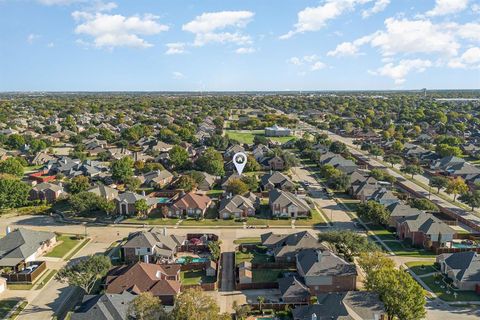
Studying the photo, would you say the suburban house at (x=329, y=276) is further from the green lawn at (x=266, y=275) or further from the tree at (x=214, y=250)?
the tree at (x=214, y=250)

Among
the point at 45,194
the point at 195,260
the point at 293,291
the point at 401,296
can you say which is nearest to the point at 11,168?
the point at 45,194

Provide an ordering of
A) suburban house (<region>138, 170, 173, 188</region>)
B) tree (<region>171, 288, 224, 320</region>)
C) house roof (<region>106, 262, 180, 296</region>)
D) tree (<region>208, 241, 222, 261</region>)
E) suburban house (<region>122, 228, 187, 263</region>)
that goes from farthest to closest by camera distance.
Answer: suburban house (<region>138, 170, 173, 188</region>) < suburban house (<region>122, 228, 187, 263</region>) < tree (<region>208, 241, 222, 261</region>) < house roof (<region>106, 262, 180, 296</region>) < tree (<region>171, 288, 224, 320</region>)

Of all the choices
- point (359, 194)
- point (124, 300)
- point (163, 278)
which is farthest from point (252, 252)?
point (359, 194)

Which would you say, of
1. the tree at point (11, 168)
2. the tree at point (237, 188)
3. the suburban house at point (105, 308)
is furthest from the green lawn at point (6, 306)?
the tree at point (11, 168)

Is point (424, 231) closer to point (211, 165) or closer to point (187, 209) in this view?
point (187, 209)

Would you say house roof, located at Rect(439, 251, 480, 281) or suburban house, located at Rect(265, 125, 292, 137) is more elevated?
suburban house, located at Rect(265, 125, 292, 137)

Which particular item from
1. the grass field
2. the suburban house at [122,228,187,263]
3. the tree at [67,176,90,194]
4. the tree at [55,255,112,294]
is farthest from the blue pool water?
the grass field

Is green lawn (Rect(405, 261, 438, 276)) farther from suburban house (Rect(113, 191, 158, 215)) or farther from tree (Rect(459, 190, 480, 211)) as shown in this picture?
suburban house (Rect(113, 191, 158, 215))
